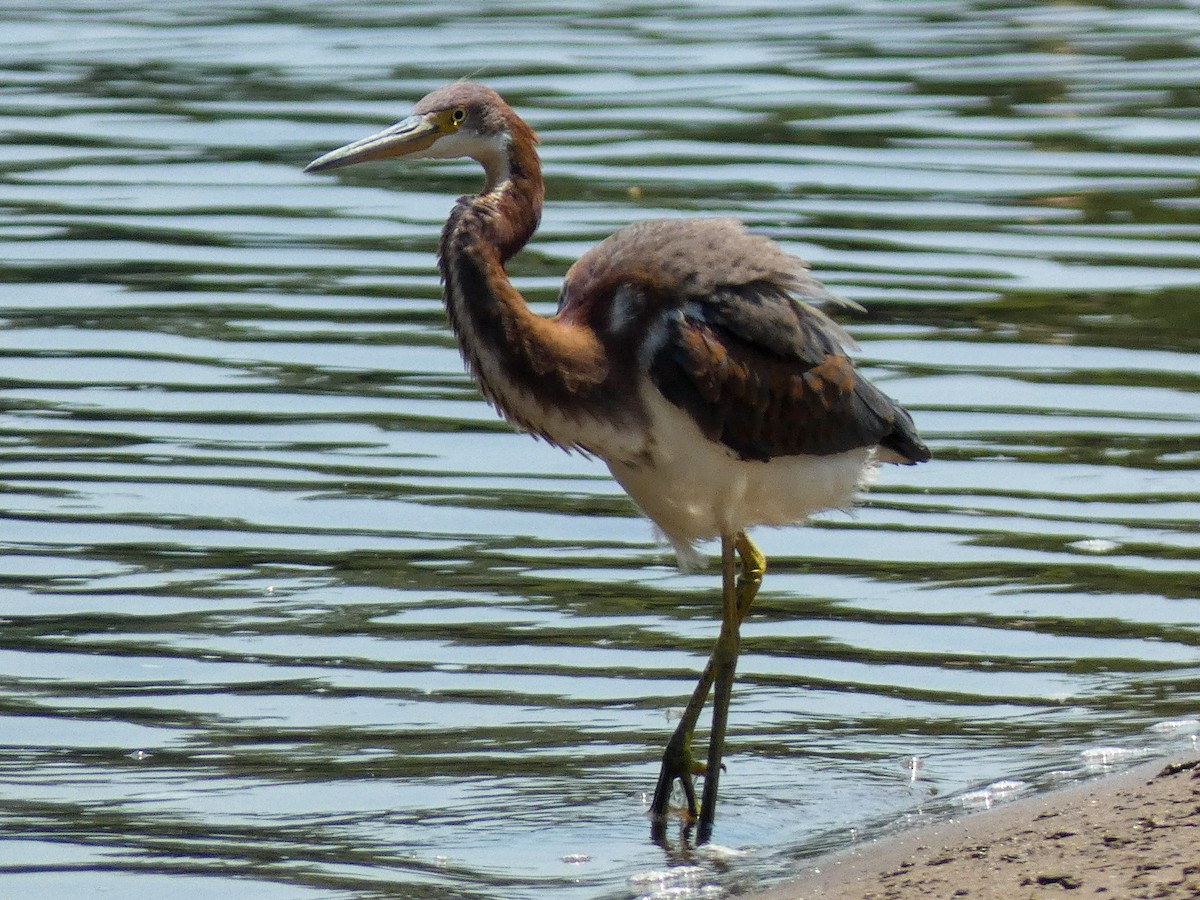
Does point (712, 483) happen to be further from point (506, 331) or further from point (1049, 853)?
point (1049, 853)

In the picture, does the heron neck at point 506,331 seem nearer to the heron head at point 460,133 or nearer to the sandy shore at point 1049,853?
the heron head at point 460,133

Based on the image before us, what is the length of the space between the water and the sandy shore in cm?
28

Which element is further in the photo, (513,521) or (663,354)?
(513,521)

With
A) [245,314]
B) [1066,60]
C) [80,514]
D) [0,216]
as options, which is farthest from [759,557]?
[1066,60]

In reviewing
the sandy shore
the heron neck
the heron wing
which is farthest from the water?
the heron neck

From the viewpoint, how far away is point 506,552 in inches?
337

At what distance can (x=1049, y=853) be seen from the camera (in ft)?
17.7

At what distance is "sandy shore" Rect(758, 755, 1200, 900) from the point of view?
16.6 feet

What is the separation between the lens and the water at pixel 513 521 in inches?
257

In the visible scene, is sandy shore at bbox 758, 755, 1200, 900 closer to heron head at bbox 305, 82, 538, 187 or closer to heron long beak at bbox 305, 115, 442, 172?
heron head at bbox 305, 82, 538, 187

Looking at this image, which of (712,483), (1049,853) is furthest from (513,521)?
(1049,853)

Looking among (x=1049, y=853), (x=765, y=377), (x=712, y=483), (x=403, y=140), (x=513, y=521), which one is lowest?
(x=513, y=521)

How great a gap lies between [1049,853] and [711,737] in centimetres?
143

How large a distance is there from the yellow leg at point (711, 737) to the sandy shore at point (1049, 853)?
55 centimetres
